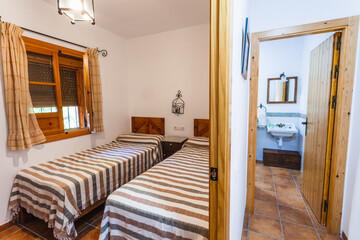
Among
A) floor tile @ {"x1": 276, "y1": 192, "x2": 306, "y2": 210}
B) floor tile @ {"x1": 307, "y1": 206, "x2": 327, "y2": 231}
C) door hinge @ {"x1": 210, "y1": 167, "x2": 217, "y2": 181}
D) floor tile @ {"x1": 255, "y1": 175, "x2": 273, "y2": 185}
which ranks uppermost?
door hinge @ {"x1": 210, "y1": 167, "x2": 217, "y2": 181}

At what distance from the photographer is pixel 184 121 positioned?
11.4 feet

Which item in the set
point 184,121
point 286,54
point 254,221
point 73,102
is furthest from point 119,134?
point 286,54

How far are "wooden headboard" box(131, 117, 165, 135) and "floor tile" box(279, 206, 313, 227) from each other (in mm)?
2398

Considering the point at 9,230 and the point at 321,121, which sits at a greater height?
the point at 321,121

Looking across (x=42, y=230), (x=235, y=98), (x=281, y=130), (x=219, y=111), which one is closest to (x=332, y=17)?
(x=235, y=98)

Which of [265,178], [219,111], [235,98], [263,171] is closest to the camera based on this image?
[219,111]

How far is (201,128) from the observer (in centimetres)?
328

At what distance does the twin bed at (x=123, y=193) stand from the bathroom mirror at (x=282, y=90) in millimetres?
2071

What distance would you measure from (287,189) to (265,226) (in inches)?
42.0

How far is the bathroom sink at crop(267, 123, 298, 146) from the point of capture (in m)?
3.39

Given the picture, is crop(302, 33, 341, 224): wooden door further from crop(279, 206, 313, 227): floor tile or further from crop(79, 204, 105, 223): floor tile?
crop(79, 204, 105, 223): floor tile

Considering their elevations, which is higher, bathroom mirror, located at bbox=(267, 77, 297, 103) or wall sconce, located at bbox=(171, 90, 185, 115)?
bathroom mirror, located at bbox=(267, 77, 297, 103)

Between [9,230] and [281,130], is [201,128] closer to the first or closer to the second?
[281,130]

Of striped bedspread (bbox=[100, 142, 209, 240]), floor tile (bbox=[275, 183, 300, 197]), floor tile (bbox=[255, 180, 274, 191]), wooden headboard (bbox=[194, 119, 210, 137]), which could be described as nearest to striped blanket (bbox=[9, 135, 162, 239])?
striped bedspread (bbox=[100, 142, 209, 240])
